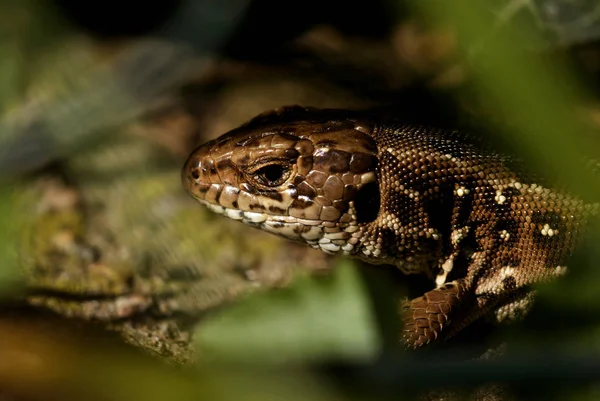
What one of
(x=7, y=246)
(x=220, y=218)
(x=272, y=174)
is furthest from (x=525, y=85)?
(x=220, y=218)

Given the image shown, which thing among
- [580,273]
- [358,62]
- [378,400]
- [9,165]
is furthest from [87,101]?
[378,400]

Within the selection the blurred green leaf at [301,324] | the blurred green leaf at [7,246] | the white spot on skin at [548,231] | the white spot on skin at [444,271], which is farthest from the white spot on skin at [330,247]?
the blurred green leaf at [301,324]

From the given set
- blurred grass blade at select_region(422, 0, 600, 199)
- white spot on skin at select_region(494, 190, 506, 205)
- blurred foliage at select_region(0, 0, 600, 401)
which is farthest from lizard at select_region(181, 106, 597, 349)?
blurred grass blade at select_region(422, 0, 600, 199)

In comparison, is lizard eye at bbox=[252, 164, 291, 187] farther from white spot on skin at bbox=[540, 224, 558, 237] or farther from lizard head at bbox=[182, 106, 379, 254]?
white spot on skin at bbox=[540, 224, 558, 237]

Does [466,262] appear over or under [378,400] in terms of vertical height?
over

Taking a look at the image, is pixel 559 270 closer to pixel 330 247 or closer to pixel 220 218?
pixel 330 247

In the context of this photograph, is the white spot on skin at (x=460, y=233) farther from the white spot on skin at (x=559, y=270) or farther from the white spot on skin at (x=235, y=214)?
the white spot on skin at (x=235, y=214)

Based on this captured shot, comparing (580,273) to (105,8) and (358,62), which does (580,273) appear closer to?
(358,62)
